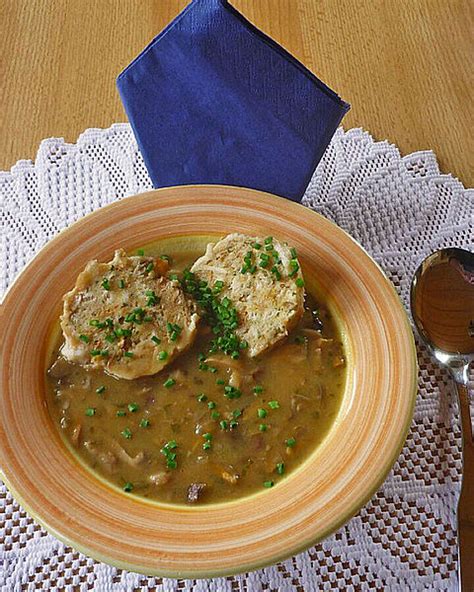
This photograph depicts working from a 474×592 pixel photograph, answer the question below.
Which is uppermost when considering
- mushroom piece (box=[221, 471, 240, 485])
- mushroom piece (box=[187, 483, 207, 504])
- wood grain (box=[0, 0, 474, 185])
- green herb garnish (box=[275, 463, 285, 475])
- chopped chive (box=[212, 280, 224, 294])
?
wood grain (box=[0, 0, 474, 185])

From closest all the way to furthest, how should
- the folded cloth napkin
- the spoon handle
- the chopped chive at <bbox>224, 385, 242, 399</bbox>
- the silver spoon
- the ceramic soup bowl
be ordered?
1. the ceramic soup bowl
2. the spoon handle
3. the chopped chive at <bbox>224, 385, 242, 399</bbox>
4. the silver spoon
5. the folded cloth napkin

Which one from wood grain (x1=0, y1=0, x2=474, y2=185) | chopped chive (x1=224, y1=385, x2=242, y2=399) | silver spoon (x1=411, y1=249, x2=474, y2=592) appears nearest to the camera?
chopped chive (x1=224, y1=385, x2=242, y2=399)

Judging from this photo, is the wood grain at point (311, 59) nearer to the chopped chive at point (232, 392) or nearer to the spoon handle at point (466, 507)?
the spoon handle at point (466, 507)

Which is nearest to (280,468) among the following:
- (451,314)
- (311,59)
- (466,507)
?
(466,507)

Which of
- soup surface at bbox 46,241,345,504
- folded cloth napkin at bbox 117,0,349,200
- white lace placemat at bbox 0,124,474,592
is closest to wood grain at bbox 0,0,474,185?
white lace placemat at bbox 0,124,474,592

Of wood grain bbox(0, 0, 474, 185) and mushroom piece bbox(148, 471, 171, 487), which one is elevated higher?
wood grain bbox(0, 0, 474, 185)

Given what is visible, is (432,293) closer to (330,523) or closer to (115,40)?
(330,523)

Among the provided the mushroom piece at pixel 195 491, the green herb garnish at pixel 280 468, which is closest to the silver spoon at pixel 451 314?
the green herb garnish at pixel 280 468

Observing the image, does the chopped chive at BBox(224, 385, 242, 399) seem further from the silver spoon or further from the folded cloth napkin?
the folded cloth napkin
